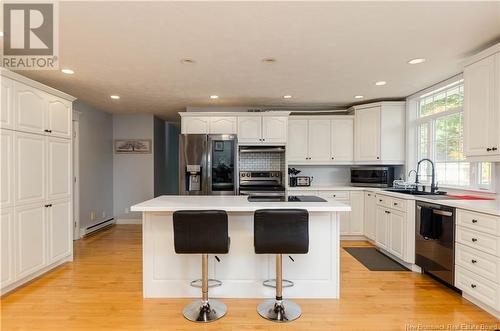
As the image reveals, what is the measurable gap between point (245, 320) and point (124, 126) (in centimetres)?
514

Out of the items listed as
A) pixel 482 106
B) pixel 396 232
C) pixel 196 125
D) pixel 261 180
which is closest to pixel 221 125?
pixel 196 125

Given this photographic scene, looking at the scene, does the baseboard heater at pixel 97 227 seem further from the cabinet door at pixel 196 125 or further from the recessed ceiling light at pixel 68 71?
the recessed ceiling light at pixel 68 71

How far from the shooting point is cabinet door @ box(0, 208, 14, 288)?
2.63 m

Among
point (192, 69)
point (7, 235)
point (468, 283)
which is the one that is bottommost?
point (468, 283)

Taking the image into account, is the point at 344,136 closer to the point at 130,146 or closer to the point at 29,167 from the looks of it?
the point at 130,146

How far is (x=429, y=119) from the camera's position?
4109 mm

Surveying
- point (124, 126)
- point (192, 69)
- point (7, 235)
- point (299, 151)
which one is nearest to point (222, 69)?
point (192, 69)

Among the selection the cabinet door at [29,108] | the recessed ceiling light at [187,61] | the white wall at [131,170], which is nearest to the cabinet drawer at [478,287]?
the recessed ceiling light at [187,61]

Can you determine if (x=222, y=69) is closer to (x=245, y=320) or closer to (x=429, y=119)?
(x=245, y=320)

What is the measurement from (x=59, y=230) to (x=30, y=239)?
45 cm

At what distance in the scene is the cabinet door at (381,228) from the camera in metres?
3.92

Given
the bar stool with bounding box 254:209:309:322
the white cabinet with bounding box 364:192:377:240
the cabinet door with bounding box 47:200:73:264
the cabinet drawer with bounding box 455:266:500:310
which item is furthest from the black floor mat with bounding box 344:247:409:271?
the cabinet door with bounding box 47:200:73:264

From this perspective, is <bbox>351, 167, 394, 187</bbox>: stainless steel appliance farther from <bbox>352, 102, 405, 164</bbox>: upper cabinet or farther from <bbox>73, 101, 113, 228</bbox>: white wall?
<bbox>73, 101, 113, 228</bbox>: white wall

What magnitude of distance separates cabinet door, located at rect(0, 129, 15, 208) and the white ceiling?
960mm
